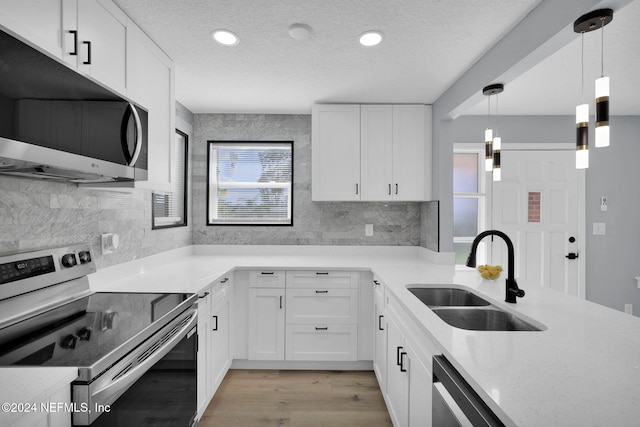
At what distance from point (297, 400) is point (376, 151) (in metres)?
2.16

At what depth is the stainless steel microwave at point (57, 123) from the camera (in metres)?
1.01

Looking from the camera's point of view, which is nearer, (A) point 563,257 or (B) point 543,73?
(B) point 543,73

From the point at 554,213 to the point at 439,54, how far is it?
8.07ft

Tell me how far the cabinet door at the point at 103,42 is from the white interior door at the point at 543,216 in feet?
11.4

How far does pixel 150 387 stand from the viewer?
1.26m

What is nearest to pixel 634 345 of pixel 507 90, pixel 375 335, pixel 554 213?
pixel 375 335

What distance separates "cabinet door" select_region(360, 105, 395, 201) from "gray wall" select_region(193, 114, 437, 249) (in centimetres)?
36

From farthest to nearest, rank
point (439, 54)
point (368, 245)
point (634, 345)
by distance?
point (368, 245) < point (439, 54) < point (634, 345)

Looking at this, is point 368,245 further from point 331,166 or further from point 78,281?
point 78,281

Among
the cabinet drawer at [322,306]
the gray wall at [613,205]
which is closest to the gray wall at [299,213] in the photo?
the cabinet drawer at [322,306]

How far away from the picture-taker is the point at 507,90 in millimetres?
2859

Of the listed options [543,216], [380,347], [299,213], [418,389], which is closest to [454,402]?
[418,389]

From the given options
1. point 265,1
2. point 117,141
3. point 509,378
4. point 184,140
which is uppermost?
point 265,1

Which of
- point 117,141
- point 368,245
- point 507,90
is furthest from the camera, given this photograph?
point 368,245
